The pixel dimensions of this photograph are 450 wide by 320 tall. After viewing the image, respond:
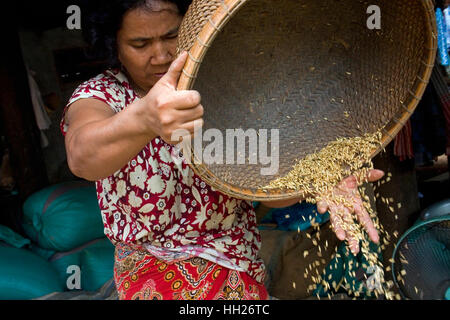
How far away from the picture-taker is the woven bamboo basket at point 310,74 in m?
1.69

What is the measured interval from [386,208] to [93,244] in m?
1.88

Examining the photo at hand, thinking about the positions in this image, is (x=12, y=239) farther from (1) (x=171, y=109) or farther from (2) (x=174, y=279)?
(1) (x=171, y=109)

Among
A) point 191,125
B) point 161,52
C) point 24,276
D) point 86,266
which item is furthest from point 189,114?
point 86,266

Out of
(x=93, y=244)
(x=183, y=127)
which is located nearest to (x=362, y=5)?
(x=183, y=127)

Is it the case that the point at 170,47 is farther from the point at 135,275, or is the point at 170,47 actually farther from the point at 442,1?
the point at 442,1

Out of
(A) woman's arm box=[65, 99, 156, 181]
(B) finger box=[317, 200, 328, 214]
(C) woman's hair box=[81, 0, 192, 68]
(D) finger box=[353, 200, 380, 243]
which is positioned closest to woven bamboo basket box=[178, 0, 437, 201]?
(B) finger box=[317, 200, 328, 214]

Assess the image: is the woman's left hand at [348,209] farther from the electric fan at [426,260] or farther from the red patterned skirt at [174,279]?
the electric fan at [426,260]

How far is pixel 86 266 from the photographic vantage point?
320 centimetres

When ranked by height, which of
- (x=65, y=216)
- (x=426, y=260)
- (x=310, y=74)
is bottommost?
(x=65, y=216)

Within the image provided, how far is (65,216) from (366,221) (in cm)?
226

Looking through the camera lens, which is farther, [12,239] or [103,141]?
[12,239]

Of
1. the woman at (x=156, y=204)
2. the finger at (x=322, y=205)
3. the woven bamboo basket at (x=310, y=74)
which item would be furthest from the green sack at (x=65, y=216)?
the finger at (x=322, y=205)

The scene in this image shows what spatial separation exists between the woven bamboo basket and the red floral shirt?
0.44 ft
